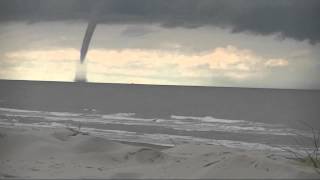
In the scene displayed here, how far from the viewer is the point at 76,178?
6359 mm

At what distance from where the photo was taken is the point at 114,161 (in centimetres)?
800

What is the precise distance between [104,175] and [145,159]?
1445 mm

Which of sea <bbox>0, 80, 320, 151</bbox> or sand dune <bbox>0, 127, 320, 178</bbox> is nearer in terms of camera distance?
sand dune <bbox>0, 127, 320, 178</bbox>

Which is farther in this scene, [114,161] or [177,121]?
[177,121]

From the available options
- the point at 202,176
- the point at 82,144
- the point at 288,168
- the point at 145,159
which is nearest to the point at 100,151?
the point at 82,144

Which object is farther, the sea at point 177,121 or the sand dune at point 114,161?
the sea at point 177,121

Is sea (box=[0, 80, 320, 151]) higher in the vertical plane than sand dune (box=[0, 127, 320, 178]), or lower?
higher

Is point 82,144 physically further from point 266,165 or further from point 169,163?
point 266,165

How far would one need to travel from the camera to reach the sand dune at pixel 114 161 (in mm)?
6422

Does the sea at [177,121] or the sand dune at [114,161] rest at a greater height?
the sea at [177,121]

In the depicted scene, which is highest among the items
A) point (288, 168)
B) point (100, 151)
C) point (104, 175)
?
point (100, 151)

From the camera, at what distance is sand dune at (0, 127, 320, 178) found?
6.42 meters

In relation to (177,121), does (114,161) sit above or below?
below

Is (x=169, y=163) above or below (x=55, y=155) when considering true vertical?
below
